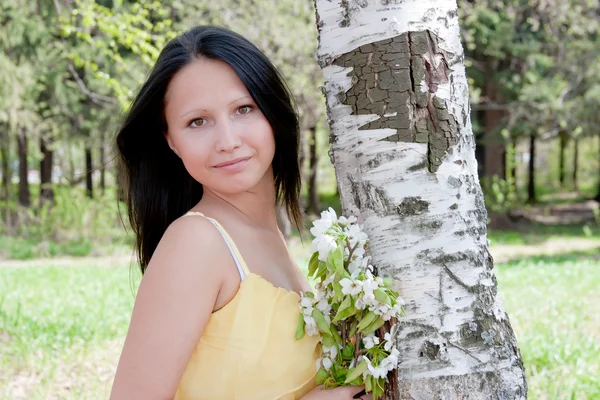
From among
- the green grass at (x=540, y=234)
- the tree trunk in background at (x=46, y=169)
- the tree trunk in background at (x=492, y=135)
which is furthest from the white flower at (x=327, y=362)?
the tree trunk in background at (x=46, y=169)

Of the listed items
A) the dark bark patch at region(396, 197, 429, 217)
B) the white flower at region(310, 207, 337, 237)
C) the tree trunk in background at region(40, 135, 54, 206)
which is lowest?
the tree trunk in background at region(40, 135, 54, 206)

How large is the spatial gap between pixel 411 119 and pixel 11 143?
16409 millimetres

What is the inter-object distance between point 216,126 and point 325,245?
440 mm

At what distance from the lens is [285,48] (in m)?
11.5

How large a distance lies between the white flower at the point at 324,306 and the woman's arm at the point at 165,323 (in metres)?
0.28

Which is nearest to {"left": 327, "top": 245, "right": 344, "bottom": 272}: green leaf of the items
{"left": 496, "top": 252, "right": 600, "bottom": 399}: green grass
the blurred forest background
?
{"left": 496, "top": 252, "right": 600, "bottom": 399}: green grass

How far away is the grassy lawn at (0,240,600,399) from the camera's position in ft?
12.6

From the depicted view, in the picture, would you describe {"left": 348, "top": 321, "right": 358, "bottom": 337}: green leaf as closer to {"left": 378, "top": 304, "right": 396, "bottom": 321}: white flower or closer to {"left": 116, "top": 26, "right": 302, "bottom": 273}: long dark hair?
{"left": 378, "top": 304, "right": 396, "bottom": 321}: white flower

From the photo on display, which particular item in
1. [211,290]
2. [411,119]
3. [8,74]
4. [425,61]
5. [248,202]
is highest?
[8,74]

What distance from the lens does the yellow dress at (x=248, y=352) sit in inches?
64.7

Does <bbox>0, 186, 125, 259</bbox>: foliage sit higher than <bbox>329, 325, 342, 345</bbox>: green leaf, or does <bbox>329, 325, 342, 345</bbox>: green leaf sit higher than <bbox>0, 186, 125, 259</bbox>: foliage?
<bbox>329, 325, 342, 345</bbox>: green leaf

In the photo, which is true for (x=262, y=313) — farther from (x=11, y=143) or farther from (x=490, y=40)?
(x=11, y=143)

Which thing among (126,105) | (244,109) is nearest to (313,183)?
(126,105)

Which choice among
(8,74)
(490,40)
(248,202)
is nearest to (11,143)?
(8,74)
